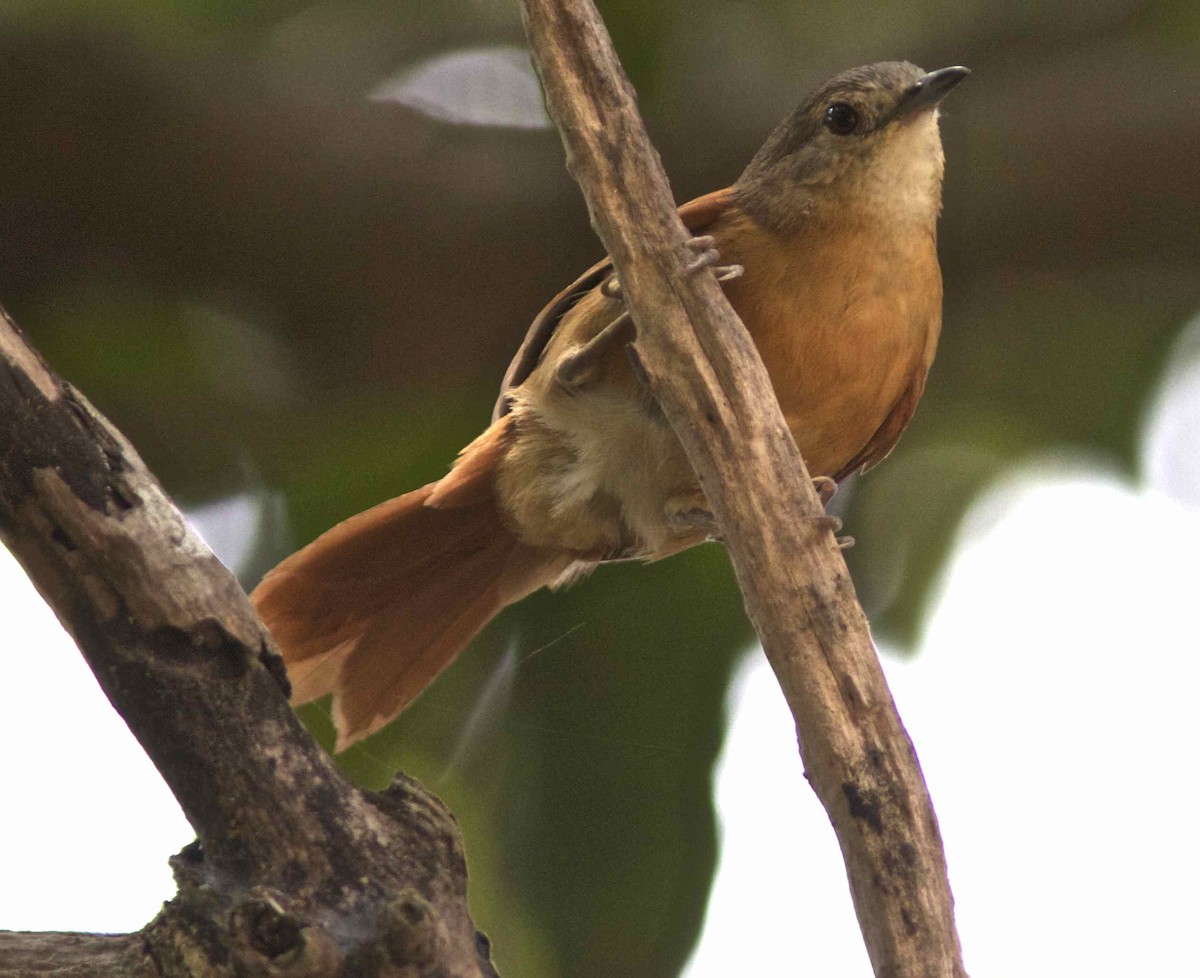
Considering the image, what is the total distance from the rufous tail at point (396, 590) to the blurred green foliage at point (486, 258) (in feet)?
0.63

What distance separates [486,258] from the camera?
268 cm

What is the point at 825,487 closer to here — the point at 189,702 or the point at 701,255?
the point at 701,255

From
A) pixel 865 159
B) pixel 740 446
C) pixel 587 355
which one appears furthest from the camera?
pixel 865 159

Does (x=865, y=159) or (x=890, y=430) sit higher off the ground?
(x=865, y=159)

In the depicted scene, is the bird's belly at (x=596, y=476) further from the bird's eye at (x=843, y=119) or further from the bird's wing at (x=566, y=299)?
the bird's eye at (x=843, y=119)

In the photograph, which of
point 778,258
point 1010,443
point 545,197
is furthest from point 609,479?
point 1010,443

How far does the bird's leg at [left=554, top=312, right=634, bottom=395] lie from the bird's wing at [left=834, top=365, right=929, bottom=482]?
0.51 metres

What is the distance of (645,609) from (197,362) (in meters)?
1.13

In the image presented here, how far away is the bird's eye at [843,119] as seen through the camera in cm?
231

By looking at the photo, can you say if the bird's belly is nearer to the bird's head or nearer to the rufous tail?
the rufous tail

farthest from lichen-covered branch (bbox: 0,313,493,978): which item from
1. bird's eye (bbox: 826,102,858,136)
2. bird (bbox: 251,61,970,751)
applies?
bird's eye (bbox: 826,102,858,136)

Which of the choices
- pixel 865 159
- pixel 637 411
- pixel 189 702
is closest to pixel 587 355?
pixel 637 411

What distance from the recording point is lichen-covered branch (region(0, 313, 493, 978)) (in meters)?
1.31

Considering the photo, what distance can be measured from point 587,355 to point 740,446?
2.11 feet
